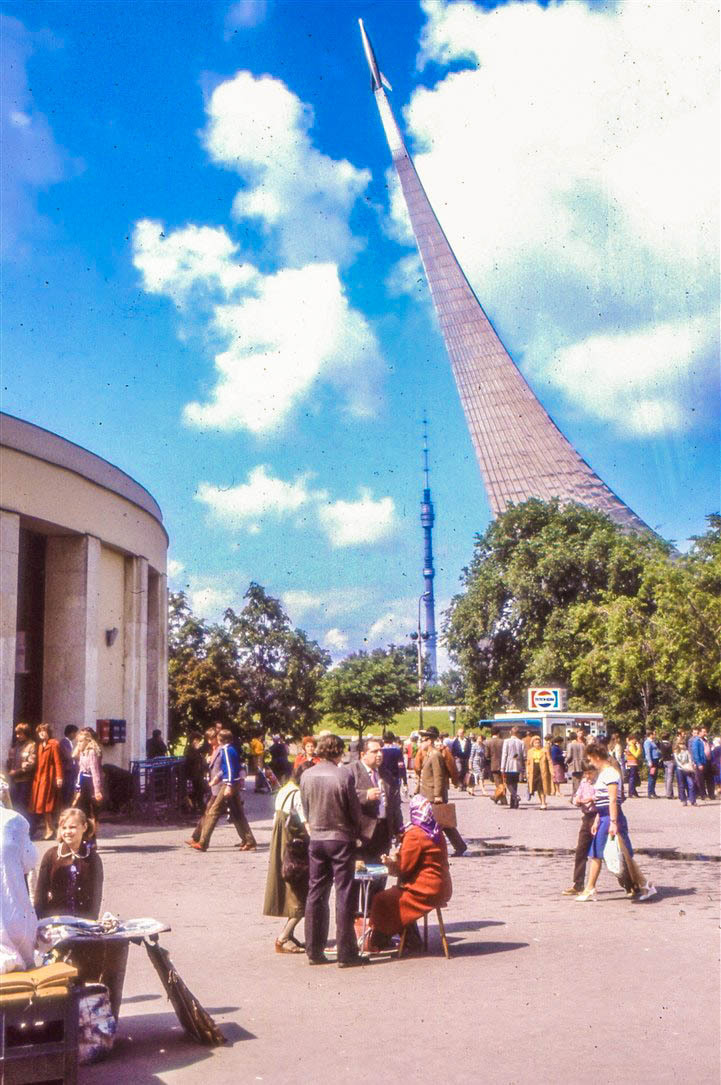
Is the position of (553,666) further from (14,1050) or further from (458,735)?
(14,1050)

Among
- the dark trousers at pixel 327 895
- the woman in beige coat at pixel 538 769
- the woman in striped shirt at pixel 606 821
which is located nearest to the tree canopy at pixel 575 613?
A: the woman in beige coat at pixel 538 769

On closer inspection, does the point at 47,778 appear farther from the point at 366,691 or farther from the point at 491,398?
the point at 491,398

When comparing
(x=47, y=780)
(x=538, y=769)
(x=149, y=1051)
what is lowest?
(x=149, y=1051)

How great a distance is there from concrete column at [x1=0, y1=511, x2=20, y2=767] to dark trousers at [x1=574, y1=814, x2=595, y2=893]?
10249 millimetres

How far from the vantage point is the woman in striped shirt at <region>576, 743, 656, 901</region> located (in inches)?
413

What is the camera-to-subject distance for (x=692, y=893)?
36.6 ft

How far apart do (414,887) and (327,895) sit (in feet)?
2.04

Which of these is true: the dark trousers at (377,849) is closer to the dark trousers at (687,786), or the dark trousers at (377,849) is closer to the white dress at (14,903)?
the white dress at (14,903)

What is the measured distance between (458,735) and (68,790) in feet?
60.7

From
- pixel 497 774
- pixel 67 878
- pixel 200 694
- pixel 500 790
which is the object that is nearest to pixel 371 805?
pixel 67 878

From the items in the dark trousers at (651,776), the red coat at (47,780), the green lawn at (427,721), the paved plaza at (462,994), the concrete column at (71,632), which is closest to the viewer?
the paved plaza at (462,994)

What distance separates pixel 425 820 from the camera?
329 inches

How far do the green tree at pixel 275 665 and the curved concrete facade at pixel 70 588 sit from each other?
36.2 meters

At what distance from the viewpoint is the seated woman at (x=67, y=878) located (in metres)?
6.48
